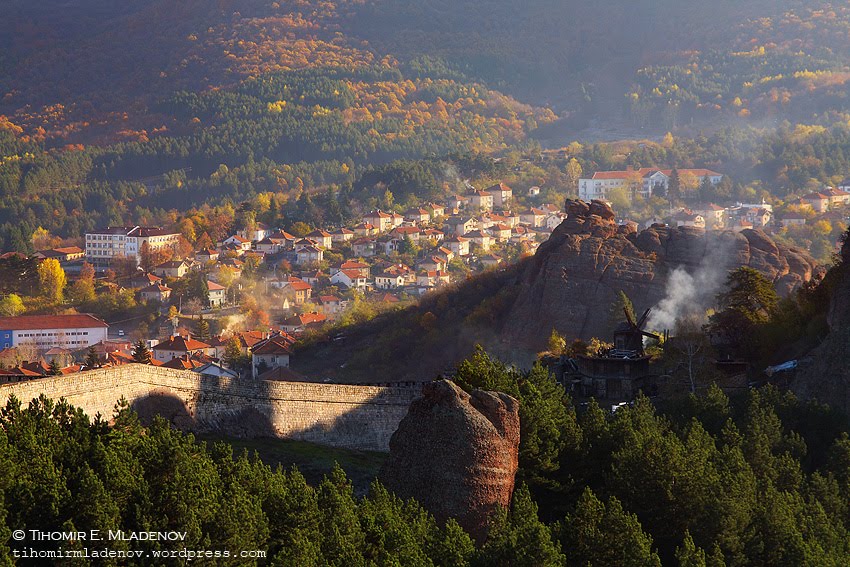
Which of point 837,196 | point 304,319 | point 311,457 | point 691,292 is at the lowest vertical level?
point 304,319

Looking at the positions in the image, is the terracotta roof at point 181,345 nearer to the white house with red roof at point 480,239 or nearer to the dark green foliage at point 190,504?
the white house with red roof at point 480,239

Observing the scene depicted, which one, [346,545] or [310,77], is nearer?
[346,545]

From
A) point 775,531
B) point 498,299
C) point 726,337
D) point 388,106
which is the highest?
point 775,531

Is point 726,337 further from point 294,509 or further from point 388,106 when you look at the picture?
point 388,106

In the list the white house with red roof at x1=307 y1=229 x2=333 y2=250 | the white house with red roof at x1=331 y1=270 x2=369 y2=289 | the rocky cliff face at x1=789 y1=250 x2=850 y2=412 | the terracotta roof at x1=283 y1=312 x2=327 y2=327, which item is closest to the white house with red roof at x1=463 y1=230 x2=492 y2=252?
the white house with red roof at x1=307 y1=229 x2=333 y2=250

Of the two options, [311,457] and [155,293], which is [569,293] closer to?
[311,457]

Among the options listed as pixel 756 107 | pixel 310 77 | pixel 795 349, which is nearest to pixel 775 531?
pixel 795 349

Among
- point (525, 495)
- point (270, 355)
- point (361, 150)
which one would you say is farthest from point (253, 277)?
point (525, 495)
